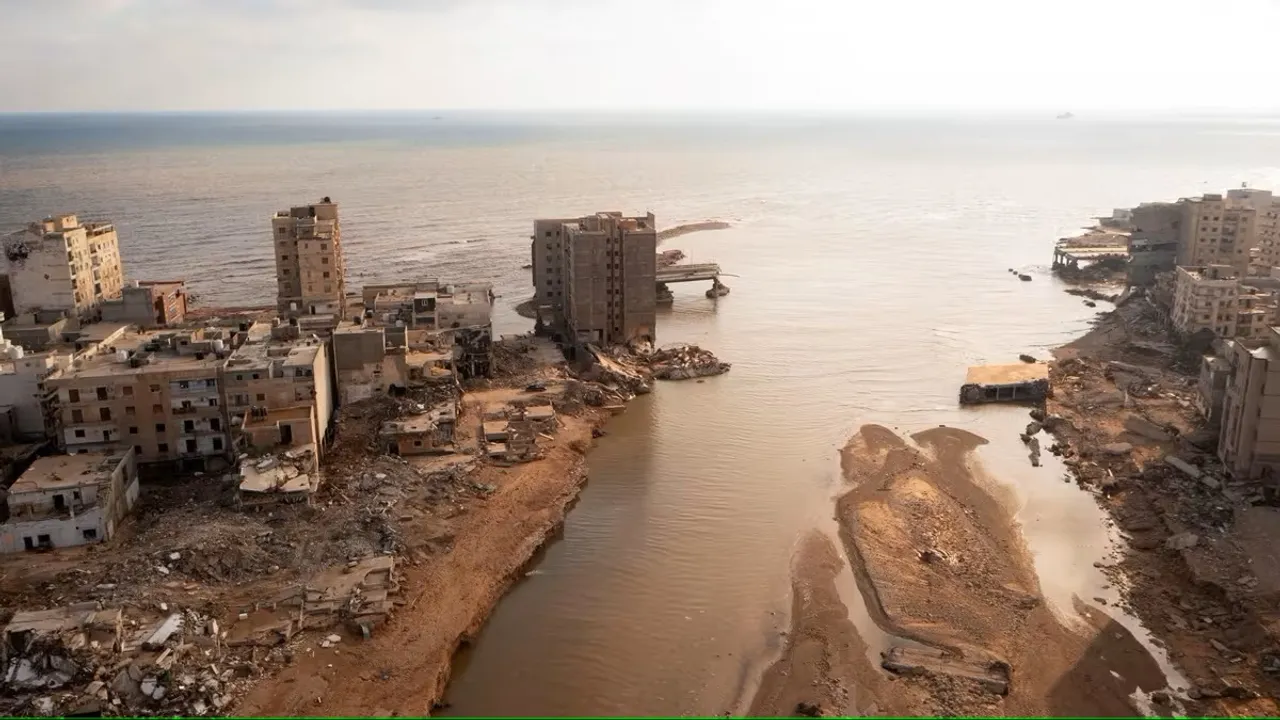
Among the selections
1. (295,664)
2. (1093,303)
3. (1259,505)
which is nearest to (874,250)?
(1093,303)

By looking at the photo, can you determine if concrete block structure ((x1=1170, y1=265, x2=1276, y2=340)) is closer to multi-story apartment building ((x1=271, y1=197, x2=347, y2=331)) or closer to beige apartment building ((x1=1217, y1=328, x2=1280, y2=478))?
beige apartment building ((x1=1217, y1=328, x2=1280, y2=478))

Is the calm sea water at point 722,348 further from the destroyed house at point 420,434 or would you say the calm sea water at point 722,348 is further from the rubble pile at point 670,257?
the destroyed house at point 420,434

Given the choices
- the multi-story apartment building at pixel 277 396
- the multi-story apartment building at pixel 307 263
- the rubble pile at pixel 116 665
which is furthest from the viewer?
the multi-story apartment building at pixel 307 263

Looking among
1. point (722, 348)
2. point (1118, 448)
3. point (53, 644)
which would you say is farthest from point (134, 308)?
point (1118, 448)

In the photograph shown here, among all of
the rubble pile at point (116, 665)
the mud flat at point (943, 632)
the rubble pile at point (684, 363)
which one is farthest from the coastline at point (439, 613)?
the rubble pile at point (684, 363)

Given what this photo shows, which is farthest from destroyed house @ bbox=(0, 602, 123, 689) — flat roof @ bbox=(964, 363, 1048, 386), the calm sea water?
flat roof @ bbox=(964, 363, 1048, 386)

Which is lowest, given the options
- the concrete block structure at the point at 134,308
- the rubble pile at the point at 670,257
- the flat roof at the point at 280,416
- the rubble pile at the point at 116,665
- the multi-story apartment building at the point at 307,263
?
the rubble pile at the point at 116,665

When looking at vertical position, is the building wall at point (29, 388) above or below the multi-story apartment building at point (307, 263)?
below
